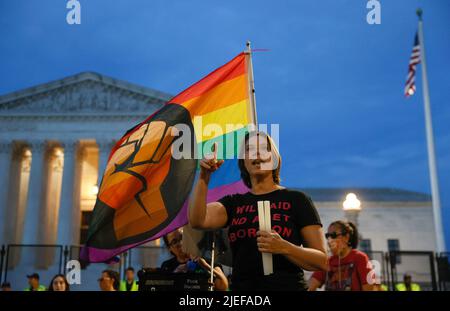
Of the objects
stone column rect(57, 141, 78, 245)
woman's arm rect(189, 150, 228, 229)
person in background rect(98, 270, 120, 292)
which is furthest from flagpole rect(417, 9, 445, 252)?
stone column rect(57, 141, 78, 245)

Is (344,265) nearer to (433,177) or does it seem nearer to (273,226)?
(273,226)

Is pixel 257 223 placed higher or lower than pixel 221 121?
lower

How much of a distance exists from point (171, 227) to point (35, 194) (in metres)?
39.3

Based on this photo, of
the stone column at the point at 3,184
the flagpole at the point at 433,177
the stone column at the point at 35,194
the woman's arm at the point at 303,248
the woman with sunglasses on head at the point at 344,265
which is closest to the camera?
the woman's arm at the point at 303,248

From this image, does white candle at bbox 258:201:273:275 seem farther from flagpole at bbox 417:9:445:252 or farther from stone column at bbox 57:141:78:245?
stone column at bbox 57:141:78:245

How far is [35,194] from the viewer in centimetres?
4116

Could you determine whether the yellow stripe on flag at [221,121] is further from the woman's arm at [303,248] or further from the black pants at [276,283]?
the black pants at [276,283]

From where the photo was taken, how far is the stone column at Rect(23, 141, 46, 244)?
3991cm

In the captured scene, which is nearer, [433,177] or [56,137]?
[433,177]

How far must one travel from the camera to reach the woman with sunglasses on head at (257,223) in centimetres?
307

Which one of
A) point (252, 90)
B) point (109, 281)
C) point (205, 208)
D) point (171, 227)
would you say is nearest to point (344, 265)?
point (171, 227)

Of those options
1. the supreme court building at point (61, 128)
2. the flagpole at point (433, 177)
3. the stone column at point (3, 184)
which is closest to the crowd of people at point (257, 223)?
the flagpole at point (433, 177)

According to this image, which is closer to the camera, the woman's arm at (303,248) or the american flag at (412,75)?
the woman's arm at (303,248)
